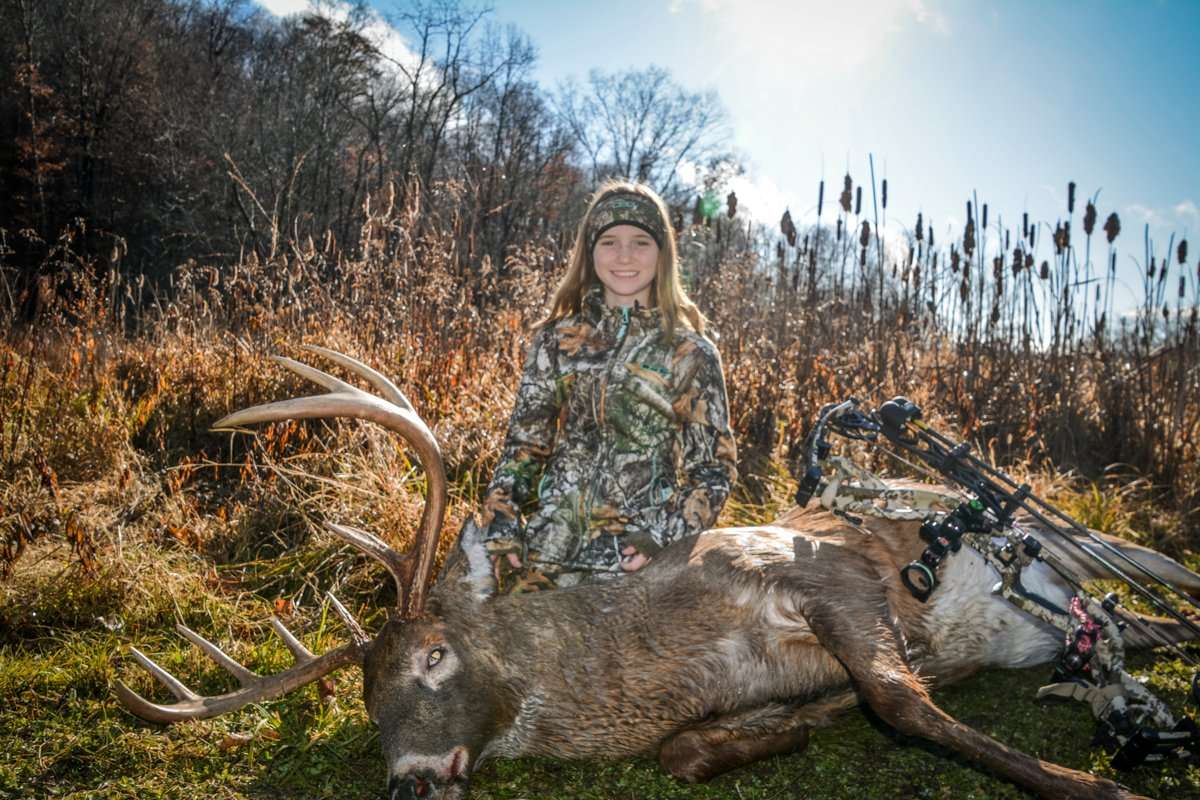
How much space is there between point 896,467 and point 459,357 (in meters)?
2.95

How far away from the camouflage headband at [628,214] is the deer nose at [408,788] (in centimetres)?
217

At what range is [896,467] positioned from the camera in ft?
16.8

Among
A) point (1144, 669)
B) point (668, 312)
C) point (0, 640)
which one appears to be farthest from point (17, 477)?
point (1144, 669)

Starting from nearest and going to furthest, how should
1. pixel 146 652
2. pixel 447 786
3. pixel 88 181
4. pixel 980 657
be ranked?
pixel 447 786 < pixel 980 657 < pixel 146 652 < pixel 88 181

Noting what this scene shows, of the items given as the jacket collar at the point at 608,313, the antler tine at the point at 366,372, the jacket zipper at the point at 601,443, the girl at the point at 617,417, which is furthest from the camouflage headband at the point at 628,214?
the antler tine at the point at 366,372

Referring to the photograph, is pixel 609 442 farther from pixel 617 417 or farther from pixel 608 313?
pixel 608 313

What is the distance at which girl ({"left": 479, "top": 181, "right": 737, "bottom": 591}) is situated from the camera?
10.1 feet

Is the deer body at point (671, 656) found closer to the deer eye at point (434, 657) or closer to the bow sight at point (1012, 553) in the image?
the deer eye at point (434, 657)

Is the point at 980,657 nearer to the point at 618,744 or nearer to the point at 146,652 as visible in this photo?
the point at 618,744

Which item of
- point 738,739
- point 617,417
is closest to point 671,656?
point 738,739

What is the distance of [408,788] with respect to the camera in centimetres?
214

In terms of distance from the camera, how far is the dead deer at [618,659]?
2.24 metres

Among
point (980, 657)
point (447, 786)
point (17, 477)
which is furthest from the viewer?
point (17, 477)

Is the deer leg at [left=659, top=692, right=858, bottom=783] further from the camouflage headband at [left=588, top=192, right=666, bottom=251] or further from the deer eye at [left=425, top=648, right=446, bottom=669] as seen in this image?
the camouflage headband at [left=588, top=192, right=666, bottom=251]
